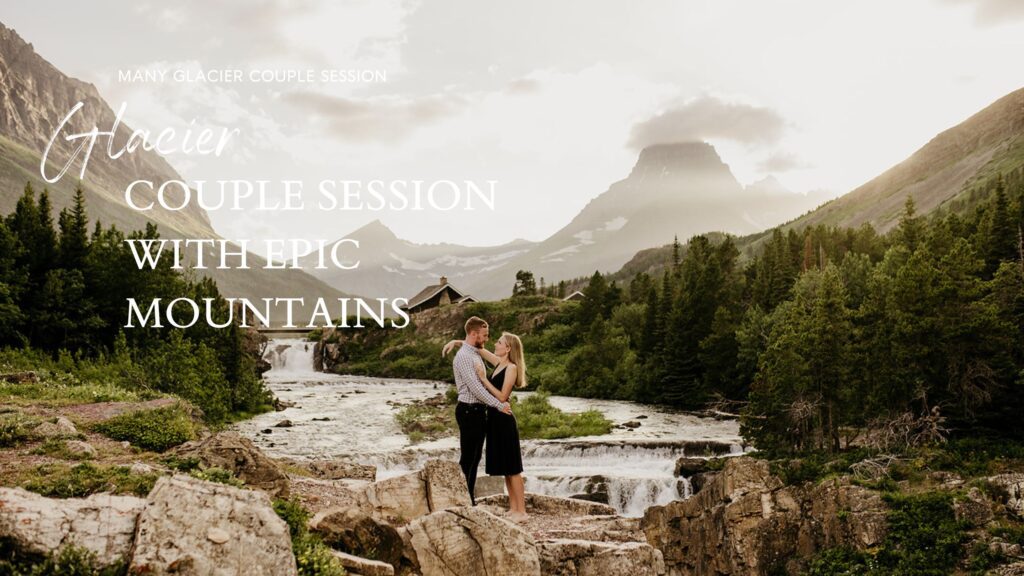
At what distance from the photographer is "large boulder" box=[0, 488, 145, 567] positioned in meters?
6.02

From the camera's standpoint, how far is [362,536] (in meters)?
9.00

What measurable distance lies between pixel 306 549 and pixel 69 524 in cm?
256

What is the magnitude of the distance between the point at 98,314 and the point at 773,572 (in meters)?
39.9

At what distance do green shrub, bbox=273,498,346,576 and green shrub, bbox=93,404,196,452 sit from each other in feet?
24.1

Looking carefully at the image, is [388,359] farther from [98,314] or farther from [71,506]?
[71,506]

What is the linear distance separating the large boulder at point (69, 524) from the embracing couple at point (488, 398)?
4.97 meters

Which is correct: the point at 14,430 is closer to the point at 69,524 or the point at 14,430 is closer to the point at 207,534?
the point at 69,524

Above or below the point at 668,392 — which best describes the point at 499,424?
above

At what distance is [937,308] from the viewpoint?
23438 millimetres

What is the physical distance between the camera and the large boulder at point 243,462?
11.1 meters

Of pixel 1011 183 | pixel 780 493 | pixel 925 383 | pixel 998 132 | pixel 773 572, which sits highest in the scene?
pixel 998 132

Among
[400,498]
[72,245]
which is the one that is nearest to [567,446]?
[400,498]

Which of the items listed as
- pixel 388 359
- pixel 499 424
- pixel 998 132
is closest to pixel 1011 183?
pixel 998 132

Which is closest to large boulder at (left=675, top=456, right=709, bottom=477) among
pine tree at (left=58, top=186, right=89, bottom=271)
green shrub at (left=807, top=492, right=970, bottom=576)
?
green shrub at (left=807, top=492, right=970, bottom=576)
